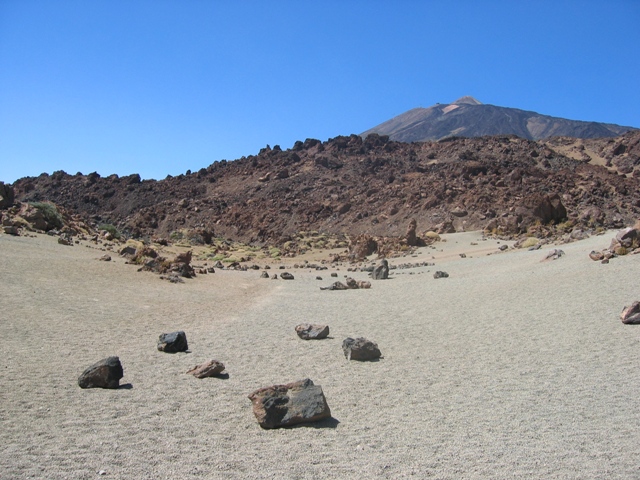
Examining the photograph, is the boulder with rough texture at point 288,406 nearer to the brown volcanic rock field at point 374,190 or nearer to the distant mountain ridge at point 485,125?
the brown volcanic rock field at point 374,190

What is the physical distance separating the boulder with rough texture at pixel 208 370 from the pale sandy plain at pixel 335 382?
0.41ft

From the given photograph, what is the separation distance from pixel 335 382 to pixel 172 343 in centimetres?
238

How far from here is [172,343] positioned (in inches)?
272

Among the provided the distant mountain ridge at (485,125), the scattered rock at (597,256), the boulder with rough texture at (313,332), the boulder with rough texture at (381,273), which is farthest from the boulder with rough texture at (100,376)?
the distant mountain ridge at (485,125)

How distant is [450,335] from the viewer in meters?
8.27

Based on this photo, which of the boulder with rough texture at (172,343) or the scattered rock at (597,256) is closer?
the boulder with rough texture at (172,343)

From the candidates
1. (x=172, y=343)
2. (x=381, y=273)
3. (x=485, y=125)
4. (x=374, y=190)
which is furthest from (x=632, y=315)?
(x=485, y=125)

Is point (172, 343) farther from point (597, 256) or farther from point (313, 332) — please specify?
point (597, 256)

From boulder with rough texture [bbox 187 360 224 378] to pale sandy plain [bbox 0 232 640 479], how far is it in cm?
13

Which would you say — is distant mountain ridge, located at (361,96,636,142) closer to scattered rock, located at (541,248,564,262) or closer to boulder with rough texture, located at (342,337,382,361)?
scattered rock, located at (541,248,564,262)

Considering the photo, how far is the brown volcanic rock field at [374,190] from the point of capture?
3375 cm

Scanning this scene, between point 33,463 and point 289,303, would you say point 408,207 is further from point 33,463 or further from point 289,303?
point 33,463

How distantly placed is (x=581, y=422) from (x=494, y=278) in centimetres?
958

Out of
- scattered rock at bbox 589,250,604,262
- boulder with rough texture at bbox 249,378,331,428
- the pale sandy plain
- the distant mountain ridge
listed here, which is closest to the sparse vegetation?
the pale sandy plain
